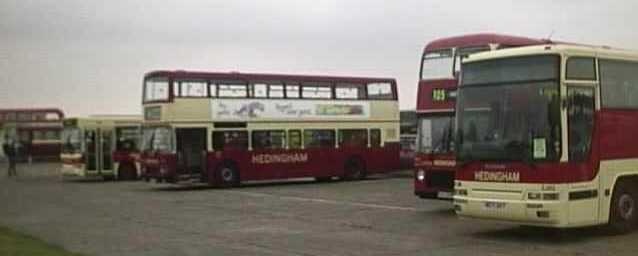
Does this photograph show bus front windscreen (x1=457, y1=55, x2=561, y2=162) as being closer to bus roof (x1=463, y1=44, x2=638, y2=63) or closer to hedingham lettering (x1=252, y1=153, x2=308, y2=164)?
bus roof (x1=463, y1=44, x2=638, y2=63)

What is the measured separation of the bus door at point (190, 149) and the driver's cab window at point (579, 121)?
1736 cm

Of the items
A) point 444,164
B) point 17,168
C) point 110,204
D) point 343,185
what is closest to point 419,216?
point 444,164

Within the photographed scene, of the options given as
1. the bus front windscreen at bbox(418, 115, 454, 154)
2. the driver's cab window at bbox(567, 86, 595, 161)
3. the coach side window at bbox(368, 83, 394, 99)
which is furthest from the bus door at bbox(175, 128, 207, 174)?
the driver's cab window at bbox(567, 86, 595, 161)

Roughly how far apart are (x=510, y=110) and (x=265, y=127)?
17.8 metres

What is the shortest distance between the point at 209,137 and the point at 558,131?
17.7 metres

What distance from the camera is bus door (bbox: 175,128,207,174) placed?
2933cm

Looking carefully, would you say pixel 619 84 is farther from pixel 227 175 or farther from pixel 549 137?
pixel 227 175

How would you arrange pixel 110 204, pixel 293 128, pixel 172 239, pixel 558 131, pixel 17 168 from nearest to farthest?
pixel 558 131, pixel 172 239, pixel 110 204, pixel 293 128, pixel 17 168

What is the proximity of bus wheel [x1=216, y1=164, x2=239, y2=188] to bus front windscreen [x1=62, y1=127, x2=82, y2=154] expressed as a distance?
9.38 metres

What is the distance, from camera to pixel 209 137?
29641mm

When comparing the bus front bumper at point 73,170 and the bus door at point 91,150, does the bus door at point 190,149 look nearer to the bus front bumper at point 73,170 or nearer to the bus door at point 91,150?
the bus door at point 91,150

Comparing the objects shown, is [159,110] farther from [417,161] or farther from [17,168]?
[17,168]

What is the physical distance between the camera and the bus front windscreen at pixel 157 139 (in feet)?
95.8

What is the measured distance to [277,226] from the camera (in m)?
17.2
